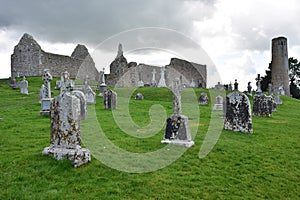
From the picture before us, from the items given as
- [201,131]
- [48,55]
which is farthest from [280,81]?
[201,131]

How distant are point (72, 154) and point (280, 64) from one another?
5141 cm

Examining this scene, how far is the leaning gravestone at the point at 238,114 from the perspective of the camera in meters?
9.86

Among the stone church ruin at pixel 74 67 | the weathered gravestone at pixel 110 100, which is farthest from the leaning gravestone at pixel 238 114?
the stone church ruin at pixel 74 67

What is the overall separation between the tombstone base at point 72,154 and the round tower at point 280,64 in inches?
1959

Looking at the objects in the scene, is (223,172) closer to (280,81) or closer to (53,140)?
(53,140)

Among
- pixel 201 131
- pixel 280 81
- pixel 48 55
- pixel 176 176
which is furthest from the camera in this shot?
pixel 280 81

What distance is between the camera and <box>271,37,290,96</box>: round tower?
48500 millimetres

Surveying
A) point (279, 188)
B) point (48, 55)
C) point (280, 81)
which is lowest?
point (279, 188)

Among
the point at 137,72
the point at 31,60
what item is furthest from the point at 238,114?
the point at 31,60

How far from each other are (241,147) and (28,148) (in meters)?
5.67

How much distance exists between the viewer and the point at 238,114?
10.0 meters

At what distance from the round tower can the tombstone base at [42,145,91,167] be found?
4976cm

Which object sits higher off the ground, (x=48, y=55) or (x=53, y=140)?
(x=48, y=55)

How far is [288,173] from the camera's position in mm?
5738
